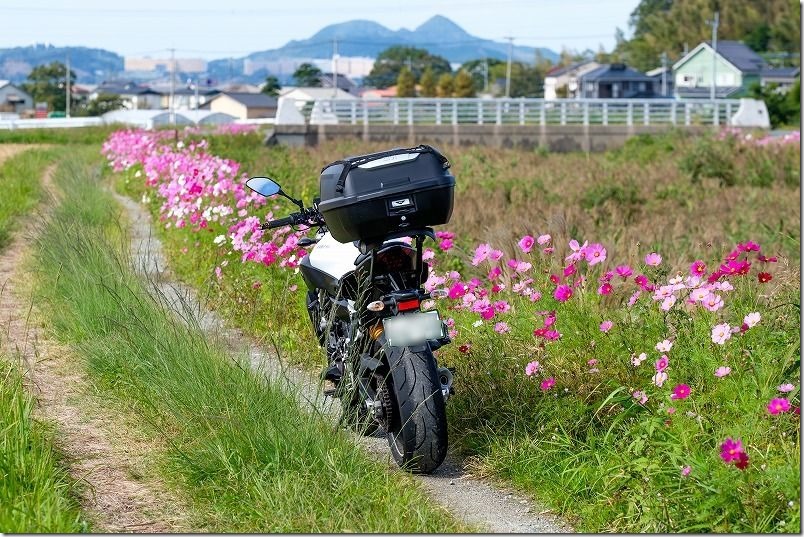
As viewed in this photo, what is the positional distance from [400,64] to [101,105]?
65155mm

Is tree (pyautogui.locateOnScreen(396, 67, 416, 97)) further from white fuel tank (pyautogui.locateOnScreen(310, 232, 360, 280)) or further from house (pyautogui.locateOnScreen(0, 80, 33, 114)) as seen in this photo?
white fuel tank (pyautogui.locateOnScreen(310, 232, 360, 280))

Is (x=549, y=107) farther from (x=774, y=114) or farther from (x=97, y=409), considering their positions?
(x=97, y=409)

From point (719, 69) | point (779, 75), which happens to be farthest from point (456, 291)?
point (719, 69)

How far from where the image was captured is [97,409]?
20.0 feet

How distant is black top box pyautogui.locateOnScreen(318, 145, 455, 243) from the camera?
4961 millimetres

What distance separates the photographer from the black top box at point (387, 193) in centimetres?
496

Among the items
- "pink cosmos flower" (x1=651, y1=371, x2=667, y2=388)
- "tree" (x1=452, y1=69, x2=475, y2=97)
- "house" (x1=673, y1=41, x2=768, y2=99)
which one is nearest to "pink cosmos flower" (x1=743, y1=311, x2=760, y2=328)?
"pink cosmos flower" (x1=651, y1=371, x2=667, y2=388)

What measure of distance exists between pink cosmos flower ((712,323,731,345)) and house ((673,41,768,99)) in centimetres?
9523

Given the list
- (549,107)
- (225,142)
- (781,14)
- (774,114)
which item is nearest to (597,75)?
(781,14)

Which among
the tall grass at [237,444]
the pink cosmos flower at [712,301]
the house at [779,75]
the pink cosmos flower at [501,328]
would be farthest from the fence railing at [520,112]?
the house at [779,75]

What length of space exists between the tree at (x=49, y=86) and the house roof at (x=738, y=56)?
5512 cm

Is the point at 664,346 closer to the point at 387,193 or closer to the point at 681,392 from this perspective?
the point at 681,392

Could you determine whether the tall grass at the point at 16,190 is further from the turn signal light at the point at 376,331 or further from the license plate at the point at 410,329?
the license plate at the point at 410,329

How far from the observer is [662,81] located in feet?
356
